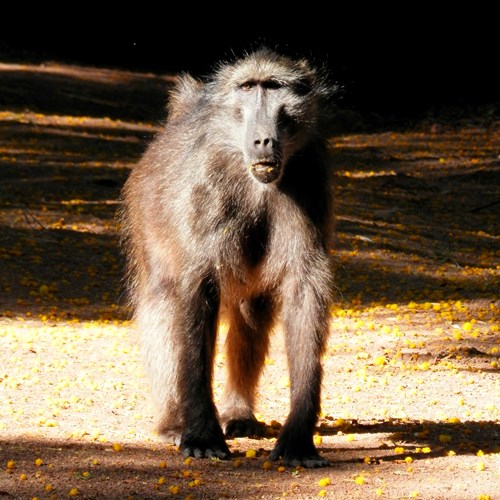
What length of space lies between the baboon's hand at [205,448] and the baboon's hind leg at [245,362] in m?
0.64

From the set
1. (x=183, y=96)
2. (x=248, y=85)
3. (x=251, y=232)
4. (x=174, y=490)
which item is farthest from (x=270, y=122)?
(x=174, y=490)

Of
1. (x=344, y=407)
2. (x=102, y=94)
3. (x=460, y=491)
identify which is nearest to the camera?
(x=460, y=491)

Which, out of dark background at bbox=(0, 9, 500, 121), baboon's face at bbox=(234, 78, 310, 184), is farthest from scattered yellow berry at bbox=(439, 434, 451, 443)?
dark background at bbox=(0, 9, 500, 121)

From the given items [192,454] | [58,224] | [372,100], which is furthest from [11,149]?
[192,454]

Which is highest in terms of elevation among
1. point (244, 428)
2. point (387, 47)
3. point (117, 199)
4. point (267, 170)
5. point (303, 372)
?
point (387, 47)

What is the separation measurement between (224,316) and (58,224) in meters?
5.33

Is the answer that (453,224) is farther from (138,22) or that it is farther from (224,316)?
(138,22)

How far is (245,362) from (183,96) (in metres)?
1.61

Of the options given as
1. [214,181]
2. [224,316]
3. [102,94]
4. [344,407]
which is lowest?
[344,407]

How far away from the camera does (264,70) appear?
17.6 ft

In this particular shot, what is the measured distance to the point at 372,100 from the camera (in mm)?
19359

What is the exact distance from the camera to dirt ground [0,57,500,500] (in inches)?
197

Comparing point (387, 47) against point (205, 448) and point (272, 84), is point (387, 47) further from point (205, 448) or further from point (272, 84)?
point (205, 448)

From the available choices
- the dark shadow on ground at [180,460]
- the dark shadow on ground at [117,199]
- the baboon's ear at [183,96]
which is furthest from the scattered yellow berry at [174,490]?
the dark shadow on ground at [117,199]
